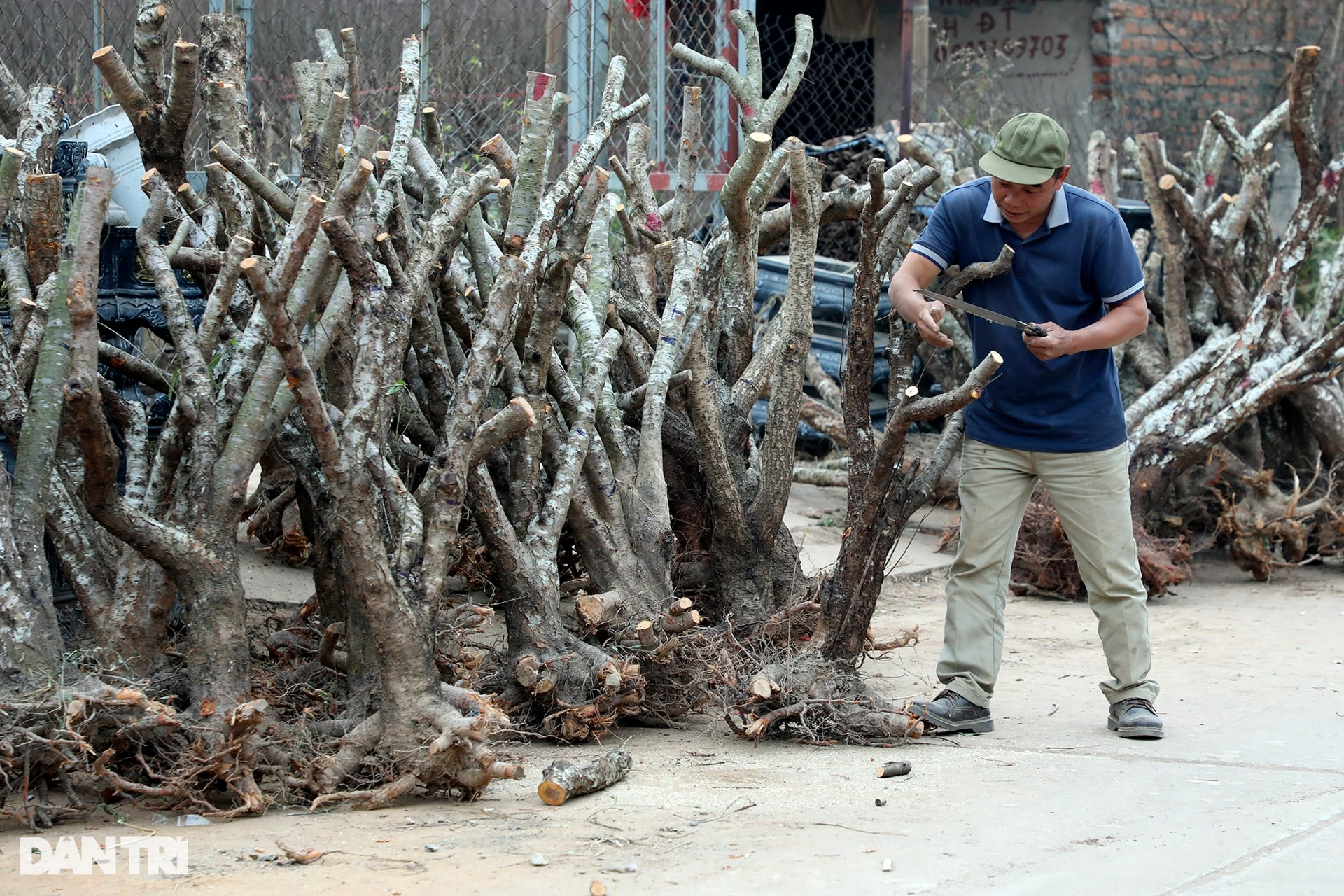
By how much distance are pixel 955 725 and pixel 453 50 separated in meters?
4.99

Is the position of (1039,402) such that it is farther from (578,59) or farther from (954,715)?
(578,59)

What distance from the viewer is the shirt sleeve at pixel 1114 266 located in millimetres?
3570

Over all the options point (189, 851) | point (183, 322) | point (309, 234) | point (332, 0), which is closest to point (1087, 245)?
point (309, 234)

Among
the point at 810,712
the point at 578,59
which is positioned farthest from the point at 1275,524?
the point at 578,59

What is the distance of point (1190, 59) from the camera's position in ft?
39.5

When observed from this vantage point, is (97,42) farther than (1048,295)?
Yes

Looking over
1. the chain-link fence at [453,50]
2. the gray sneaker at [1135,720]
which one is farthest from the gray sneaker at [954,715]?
the chain-link fence at [453,50]

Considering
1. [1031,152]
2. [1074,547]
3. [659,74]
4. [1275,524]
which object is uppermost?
[659,74]

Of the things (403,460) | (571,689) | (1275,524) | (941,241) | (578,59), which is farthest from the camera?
(578,59)

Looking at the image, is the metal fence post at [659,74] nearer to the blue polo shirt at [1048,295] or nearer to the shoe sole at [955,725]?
the blue polo shirt at [1048,295]

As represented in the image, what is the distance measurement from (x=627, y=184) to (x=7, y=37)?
3354 mm

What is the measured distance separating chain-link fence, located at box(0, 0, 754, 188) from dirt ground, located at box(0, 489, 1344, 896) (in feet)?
11.9

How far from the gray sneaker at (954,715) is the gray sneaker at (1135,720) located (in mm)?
338

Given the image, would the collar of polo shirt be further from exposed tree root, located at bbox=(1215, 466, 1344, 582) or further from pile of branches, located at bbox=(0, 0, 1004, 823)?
exposed tree root, located at bbox=(1215, 466, 1344, 582)
